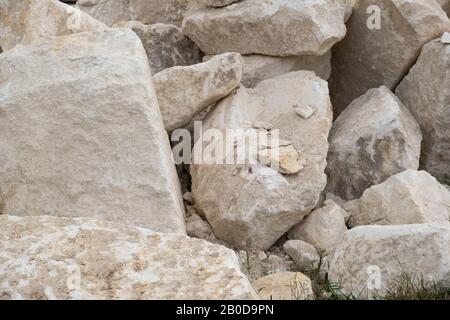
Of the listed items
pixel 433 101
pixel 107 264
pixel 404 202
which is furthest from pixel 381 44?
pixel 107 264

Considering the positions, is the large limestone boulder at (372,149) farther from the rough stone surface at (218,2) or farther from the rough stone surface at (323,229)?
the rough stone surface at (218,2)

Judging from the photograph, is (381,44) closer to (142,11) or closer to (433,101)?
(433,101)

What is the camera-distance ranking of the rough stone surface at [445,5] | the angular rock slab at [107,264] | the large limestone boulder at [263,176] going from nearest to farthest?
the angular rock slab at [107,264], the large limestone boulder at [263,176], the rough stone surface at [445,5]

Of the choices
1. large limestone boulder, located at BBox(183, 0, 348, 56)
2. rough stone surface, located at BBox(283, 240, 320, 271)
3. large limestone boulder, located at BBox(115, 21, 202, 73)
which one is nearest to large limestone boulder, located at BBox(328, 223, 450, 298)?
rough stone surface, located at BBox(283, 240, 320, 271)

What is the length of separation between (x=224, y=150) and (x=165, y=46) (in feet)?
4.50

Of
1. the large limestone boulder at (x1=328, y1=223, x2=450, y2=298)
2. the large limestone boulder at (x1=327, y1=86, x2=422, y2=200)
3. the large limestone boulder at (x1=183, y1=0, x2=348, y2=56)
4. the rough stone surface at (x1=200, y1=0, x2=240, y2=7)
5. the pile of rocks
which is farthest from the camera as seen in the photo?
the rough stone surface at (x1=200, y1=0, x2=240, y2=7)

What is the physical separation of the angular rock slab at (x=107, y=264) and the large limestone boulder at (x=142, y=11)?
9.32ft

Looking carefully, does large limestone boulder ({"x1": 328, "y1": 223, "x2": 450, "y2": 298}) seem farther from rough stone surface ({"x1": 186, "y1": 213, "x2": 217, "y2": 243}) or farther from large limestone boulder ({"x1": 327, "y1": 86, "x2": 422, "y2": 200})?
large limestone boulder ({"x1": 327, "y1": 86, "x2": 422, "y2": 200})

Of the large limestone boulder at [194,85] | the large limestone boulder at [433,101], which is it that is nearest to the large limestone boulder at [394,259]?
the large limestone boulder at [194,85]

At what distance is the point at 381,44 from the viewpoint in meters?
5.20

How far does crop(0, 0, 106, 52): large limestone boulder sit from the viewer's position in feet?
16.0

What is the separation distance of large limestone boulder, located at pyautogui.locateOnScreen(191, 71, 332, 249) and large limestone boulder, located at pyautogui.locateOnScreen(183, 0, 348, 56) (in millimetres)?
493

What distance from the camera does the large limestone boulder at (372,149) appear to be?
4641mm
